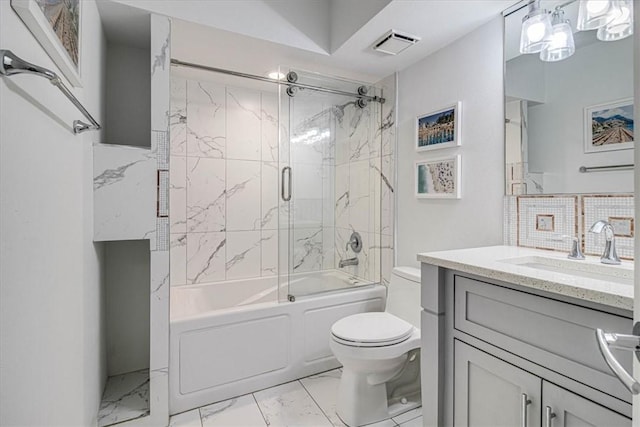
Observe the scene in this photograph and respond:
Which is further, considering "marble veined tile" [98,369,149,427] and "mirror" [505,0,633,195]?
"marble veined tile" [98,369,149,427]

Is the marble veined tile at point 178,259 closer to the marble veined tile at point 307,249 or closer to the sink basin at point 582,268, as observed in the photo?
the marble veined tile at point 307,249

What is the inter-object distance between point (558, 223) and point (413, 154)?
3.38 ft

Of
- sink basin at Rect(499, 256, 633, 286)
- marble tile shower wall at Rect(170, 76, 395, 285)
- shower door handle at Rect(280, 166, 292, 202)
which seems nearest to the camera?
sink basin at Rect(499, 256, 633, 286)

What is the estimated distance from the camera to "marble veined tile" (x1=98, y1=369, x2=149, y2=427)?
1.79 meters

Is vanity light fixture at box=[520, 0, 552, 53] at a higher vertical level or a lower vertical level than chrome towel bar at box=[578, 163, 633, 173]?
higher

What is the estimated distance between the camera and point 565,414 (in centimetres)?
90

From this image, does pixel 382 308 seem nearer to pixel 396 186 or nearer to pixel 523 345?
pixel 396 186

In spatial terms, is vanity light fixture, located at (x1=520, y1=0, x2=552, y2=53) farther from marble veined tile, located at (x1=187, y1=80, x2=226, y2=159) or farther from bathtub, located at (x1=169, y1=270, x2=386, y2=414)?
marble veined tile, located at (x1=187, y1=80, x2=226, y2=159)

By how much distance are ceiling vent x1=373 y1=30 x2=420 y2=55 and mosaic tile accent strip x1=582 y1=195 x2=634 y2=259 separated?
4.12ft

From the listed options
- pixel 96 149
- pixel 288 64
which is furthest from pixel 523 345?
pixel 288 64

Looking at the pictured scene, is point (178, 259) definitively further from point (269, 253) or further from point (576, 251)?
point (576, 251)

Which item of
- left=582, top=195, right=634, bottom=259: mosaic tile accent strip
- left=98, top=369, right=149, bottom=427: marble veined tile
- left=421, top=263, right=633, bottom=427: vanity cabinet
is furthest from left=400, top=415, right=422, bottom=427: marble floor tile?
left=98, top=369, right=149, bottom=427: marble veined tile

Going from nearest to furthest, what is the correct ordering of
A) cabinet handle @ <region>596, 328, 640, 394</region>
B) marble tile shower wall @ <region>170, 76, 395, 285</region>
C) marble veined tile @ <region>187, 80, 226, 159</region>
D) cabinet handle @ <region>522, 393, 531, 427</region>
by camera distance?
cabinet handle @ <region>596, 328, 640, 394</region> → cabinet handle @ <region>522, 393, 531, 427</region> → marble tile shower wall @ <region>170, 76, 395, 285</region> → marble veined tile @ <region>187, 80, 226, 159</region>

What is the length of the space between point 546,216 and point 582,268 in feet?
1.22
